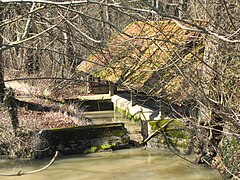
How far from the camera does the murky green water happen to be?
10531 mm

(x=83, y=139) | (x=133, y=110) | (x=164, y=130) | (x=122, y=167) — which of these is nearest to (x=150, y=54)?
(x=122, y=167)

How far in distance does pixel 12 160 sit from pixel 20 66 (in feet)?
37.8

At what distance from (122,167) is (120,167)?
0.05 meters

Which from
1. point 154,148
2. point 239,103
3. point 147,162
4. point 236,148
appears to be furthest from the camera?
point 154,148

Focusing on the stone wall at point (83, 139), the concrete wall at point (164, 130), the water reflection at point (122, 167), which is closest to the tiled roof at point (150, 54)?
the concrete wall at point (164, 130)

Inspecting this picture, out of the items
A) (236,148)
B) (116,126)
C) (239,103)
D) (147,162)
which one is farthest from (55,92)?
(239,103)

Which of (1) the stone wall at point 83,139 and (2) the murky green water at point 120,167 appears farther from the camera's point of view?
(1) the stone wall at point 83,139

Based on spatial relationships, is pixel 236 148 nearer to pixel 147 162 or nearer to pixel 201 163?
pixel 201 163

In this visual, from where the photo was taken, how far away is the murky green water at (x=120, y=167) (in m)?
10.5

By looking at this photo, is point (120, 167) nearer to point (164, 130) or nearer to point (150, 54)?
point (164, 130)

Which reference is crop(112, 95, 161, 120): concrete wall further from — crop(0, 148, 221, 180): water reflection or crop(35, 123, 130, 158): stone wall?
crop(0, 148, 221, 180): water reflection

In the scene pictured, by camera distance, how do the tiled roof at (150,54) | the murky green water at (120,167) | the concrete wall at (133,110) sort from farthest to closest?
the concrete wall at (133,110) < the murky green water at (120,167) < the tiled roof at (150,54)

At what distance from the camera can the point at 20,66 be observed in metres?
22.8

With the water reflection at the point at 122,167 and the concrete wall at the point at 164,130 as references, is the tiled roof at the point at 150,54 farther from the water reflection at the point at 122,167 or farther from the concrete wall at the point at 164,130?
the water reflection at the point at 122,167
